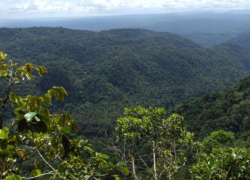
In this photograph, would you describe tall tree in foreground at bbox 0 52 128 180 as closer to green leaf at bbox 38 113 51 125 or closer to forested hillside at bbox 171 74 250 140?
green leaf at bbox 38 113 51 125

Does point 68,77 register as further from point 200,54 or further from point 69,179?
point 69,179

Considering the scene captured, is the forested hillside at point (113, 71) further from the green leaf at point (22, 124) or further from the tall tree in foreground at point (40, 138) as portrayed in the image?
the green leaf at point (22, 124)

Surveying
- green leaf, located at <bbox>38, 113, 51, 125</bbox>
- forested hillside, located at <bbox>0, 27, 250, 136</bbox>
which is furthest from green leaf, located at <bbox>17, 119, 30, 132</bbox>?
forested hillside, located at <bbox>0, 27, 250, 136</bbox>

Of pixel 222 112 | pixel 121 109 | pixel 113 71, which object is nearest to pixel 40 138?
pixel 222 112

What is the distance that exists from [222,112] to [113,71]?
169 ft

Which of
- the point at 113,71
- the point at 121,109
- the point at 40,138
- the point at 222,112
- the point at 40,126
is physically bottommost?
the point at 121,109

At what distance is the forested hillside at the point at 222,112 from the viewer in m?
26.8

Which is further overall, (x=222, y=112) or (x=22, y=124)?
(x=222, y=112)

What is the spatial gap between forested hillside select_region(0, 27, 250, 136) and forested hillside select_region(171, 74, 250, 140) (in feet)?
62.3

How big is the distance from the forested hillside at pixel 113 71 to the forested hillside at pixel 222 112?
19.0m

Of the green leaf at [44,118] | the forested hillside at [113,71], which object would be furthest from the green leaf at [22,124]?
the forested hillside at [113,71]

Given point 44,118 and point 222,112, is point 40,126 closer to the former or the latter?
point 44,118

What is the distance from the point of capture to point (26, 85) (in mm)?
54875

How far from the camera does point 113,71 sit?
261ft
